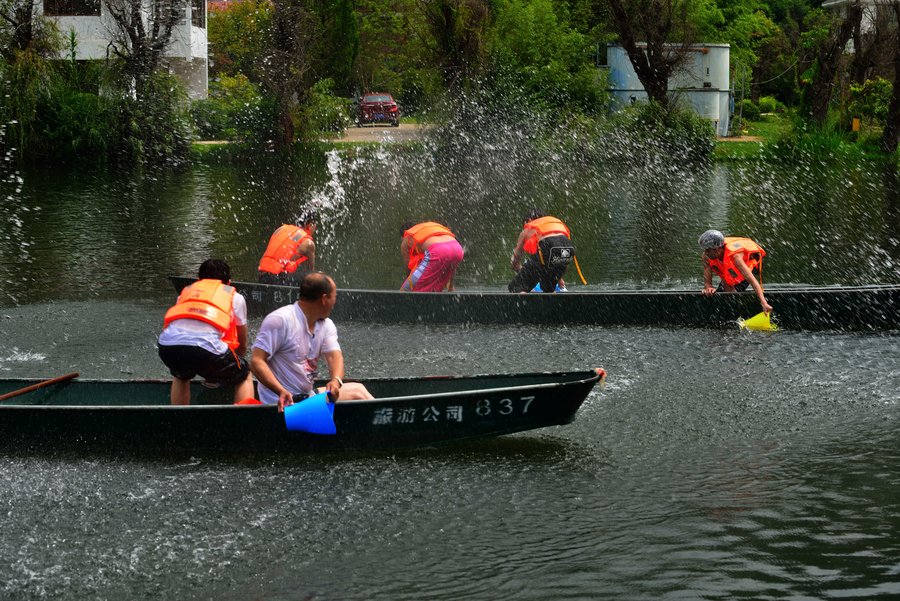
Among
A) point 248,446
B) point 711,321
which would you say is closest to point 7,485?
point 248,446

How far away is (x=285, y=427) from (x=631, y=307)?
648 cm

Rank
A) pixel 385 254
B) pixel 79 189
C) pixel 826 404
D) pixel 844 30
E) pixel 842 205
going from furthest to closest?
pixel 844 30 → pixel 79 189 → pixel 842 205 → pixel 385 254 → pixel 826 404

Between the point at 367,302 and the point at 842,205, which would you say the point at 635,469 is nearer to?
the point at 367,302

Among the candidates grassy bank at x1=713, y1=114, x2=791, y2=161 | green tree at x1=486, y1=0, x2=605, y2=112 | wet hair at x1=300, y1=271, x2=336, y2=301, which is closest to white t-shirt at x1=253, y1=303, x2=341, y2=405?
wet hair at x1=300, y1=271, x2=336, y2=301

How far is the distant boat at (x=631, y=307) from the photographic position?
45.3 ft

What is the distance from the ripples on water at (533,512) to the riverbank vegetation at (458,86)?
29500mm

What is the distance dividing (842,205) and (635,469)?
21733 millimetres

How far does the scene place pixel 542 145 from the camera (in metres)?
→ 40.5

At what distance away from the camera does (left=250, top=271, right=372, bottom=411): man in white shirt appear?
8.38 meters

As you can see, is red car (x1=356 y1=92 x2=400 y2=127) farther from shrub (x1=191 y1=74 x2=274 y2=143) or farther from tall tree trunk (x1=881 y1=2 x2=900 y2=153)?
tall tree trunk (x1=881 y1=2 x2=900 y2=153)

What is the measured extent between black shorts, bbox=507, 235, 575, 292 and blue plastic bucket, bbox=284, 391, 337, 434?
7.06m

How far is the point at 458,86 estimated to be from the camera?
4166 cm

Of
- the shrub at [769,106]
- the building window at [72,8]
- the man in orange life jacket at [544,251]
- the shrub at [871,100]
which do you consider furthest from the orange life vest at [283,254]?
the shrub at [769,106]

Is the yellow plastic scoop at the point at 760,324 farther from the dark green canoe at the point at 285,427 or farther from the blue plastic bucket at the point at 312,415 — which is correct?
the blue plastic bucket at the point at 312,415
